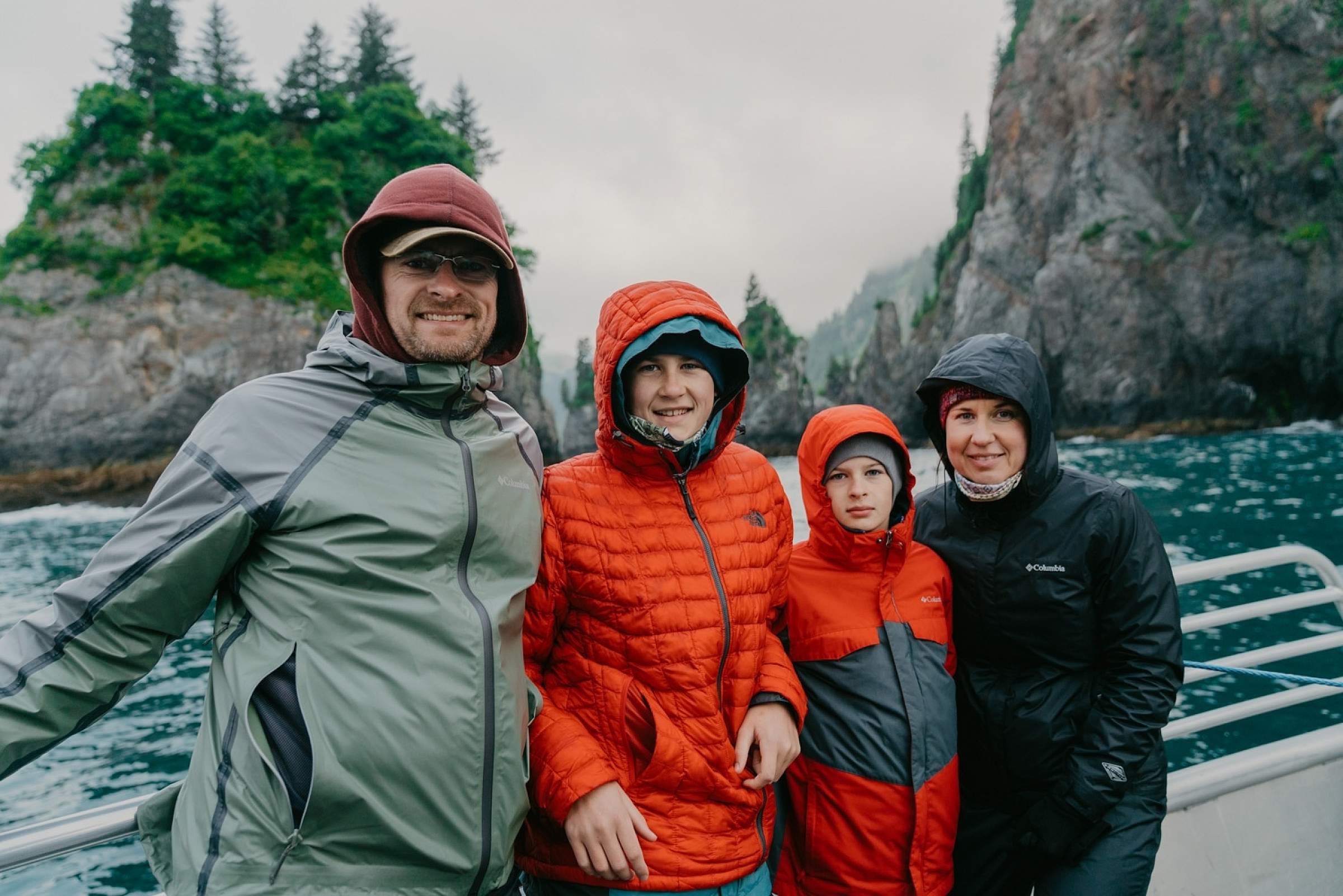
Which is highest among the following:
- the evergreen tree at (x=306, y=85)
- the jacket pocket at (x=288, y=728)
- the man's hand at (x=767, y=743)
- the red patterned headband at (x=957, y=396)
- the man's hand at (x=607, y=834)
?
the evergreen tree at (x=306, y=85)

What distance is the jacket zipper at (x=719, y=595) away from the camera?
184 cm

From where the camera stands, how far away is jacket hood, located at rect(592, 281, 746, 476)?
1.88 metres

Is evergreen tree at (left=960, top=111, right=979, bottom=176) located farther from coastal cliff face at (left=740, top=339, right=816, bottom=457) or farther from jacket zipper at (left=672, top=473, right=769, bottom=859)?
jacket zipper at (left=672, top=473, right=769, bottom=859)

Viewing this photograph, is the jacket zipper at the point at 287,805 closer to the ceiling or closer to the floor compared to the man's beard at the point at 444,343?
closer to the floor

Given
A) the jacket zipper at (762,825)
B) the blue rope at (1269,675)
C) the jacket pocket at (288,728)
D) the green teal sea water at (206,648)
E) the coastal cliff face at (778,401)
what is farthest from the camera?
the coastal cliff face at (778,401)

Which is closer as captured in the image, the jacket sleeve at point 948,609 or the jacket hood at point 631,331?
the jacket hood at point 631,331

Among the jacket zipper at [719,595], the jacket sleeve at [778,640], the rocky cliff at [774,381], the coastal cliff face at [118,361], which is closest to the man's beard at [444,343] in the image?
Result: the jacket zipper at [719,595]

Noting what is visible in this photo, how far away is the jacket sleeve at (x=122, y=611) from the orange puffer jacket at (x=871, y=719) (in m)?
1.63

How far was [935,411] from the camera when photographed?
2.54 m

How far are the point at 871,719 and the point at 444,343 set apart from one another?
5.33 feet

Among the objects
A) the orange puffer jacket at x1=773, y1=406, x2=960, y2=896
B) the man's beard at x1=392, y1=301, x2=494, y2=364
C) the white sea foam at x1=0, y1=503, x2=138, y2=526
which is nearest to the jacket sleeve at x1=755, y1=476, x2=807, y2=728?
the orange puffer jacket at x1=773, y1=406, x2=960, y2=896

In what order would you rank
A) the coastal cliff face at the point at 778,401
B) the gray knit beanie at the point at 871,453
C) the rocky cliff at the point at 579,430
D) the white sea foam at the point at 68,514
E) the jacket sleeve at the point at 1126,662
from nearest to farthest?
the jacket sleeve at the point at 1126,662
the gray knit beanie at the point at 871,453
the white sea foam at the point at 68,514
the rocky cliff at the point at 579,430
the coastal cliff face at the point at 778,401

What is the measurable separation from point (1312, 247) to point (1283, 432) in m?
10.2

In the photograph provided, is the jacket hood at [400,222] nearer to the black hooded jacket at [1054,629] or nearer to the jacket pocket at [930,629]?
the black hooded jacket at [1054,629]
